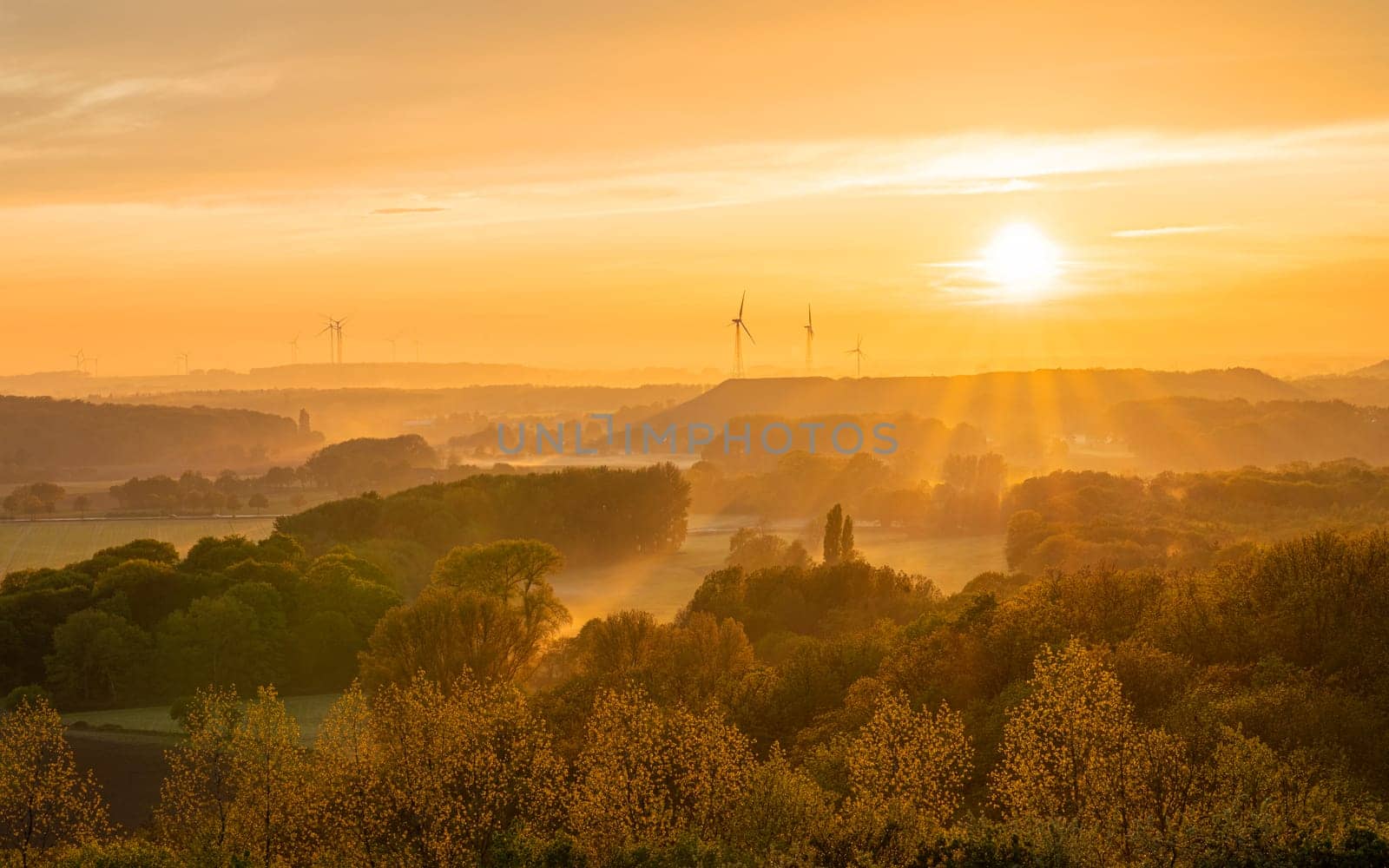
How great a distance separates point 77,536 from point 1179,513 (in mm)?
153897

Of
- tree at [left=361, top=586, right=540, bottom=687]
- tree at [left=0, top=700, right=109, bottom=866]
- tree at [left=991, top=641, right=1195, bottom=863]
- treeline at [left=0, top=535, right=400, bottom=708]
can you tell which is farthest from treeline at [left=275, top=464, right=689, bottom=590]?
tree at [left=991, top=641, right=1195, bottom=863]

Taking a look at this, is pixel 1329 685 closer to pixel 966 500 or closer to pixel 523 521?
pixel 523 521

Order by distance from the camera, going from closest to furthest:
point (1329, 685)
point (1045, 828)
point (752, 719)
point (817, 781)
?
point (1045, 828) < point (817, 781) < point (1329, 685) < point (752, 719)

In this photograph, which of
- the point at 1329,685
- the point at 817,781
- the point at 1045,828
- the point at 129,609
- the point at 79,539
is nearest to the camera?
the point at 1045,828

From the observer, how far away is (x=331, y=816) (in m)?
48.1

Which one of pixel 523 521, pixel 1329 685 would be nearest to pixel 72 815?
pixel 1329 685

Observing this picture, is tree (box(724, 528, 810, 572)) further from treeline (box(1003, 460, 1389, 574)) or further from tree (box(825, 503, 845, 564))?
treeline (box(1003, 460, 1389, 574))

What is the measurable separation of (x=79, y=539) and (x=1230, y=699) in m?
170

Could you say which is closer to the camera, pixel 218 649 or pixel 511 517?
pixel 218 649

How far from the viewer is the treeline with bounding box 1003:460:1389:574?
12406 cm

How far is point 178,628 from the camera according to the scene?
3701 inches

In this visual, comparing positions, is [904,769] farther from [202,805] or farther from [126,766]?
[126,766]

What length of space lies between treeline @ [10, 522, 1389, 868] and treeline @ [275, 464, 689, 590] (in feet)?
240

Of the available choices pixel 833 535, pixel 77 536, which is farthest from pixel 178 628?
pixel 77 536
